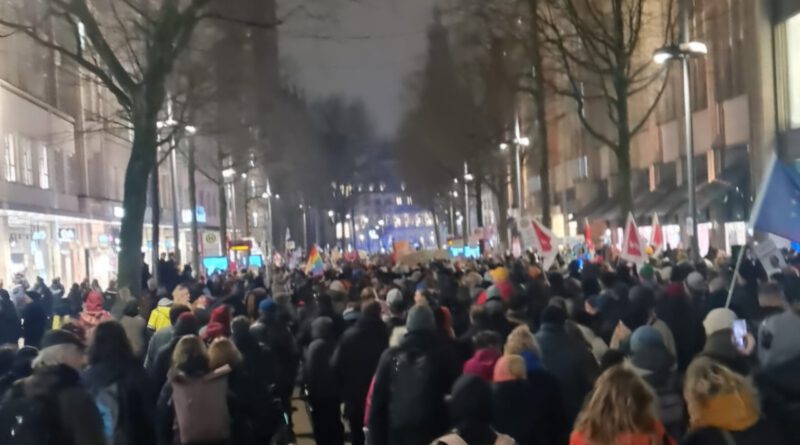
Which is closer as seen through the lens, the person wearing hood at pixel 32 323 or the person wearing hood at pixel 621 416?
the person wearing hood at pixel 621 416

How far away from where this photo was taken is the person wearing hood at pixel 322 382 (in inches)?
472

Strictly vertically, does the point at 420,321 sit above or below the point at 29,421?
above

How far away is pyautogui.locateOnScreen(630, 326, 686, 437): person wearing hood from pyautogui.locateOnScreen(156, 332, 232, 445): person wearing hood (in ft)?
9.47

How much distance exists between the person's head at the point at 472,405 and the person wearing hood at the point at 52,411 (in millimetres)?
2216

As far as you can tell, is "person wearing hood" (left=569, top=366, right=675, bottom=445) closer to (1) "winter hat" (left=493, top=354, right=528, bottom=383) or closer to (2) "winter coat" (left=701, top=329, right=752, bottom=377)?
(1) "winter hat" (left=493, top=354, right=528, bottom=383)

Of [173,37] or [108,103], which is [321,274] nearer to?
[173,37]

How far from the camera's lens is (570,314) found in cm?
1177

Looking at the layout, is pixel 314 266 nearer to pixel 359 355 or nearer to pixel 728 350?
pixel 359 355

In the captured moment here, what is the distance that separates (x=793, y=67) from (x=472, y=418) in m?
27.3

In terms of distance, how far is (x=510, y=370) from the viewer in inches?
301

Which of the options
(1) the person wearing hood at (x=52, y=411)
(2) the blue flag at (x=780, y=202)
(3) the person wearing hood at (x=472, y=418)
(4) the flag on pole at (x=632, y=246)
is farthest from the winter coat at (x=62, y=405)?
(4) the flag on pole at (x=632, y=246)

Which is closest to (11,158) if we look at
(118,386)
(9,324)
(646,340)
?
(9,324)

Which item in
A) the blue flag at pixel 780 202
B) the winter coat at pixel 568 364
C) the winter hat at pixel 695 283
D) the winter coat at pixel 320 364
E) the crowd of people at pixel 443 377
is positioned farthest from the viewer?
the winter hat at pixel 695 283

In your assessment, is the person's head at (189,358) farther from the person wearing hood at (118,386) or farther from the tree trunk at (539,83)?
the tree trunk at (539,83)
